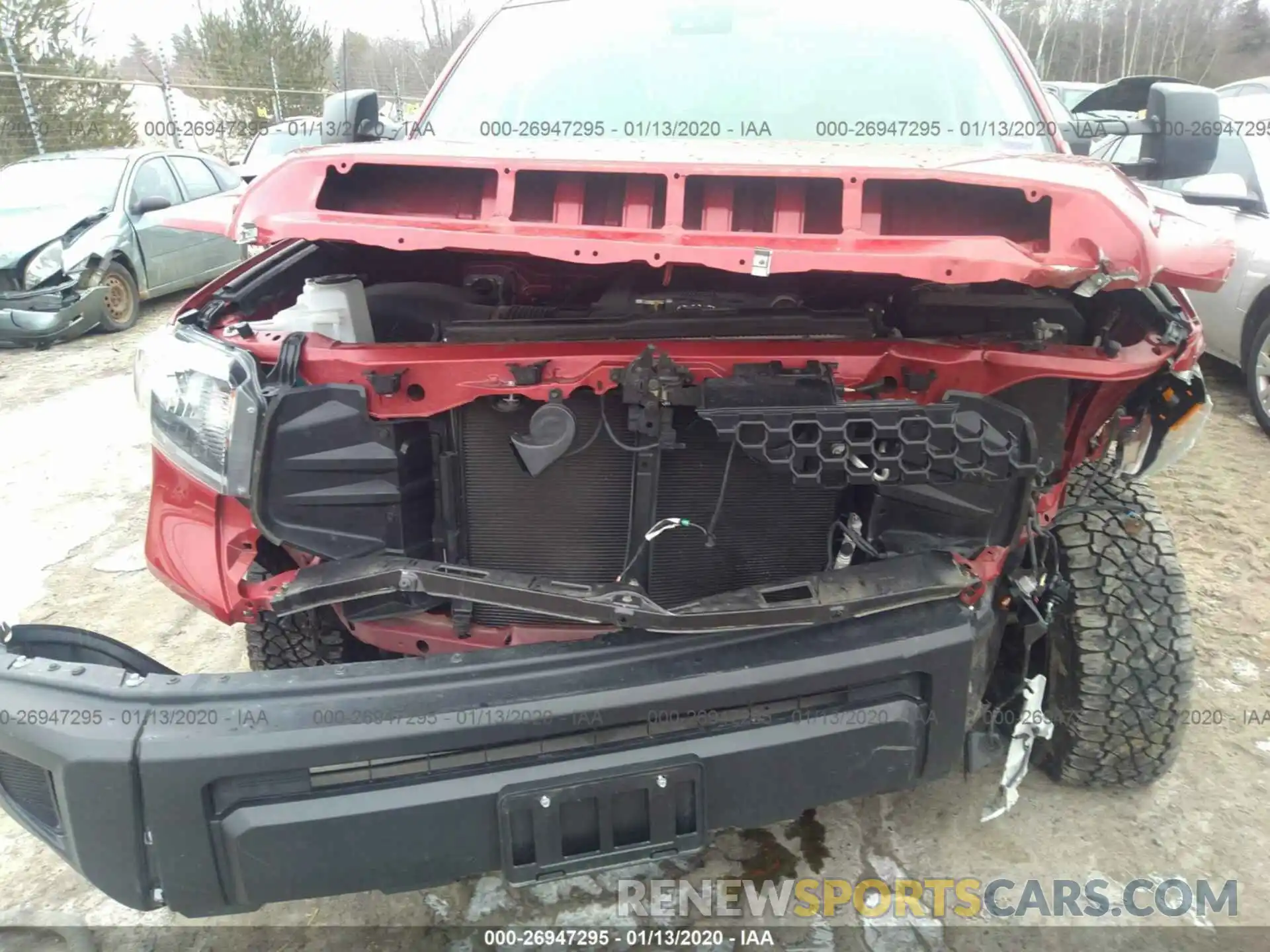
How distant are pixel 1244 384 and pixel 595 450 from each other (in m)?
5.31

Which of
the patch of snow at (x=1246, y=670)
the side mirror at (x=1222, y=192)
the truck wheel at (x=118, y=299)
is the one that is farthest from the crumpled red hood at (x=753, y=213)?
the truck wheel at (x=118, y=299)

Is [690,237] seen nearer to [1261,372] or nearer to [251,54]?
[1261,372]

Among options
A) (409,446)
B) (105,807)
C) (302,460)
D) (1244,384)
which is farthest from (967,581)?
(1244,384)

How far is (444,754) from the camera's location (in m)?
1.48

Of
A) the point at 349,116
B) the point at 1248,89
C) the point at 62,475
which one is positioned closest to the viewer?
the point at 349,116

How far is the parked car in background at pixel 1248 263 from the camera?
180 inches

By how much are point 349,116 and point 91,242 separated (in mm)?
5243

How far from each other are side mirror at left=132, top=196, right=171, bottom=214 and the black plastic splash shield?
644 cm

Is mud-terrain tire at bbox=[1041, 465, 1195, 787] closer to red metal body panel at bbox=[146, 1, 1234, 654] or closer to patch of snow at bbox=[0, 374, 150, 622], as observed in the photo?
red metal body panel at bbox=[146, 1, 1234, 654]

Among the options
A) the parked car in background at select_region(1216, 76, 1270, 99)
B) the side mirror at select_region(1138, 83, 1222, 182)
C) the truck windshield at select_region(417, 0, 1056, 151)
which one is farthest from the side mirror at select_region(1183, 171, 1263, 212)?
the truck windshield at select_region(417, 0, 1056, 151)

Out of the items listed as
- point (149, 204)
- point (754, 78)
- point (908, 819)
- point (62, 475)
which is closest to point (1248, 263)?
point (754, 78)

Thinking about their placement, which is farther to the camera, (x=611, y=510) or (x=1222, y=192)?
(x=1222, y=192)

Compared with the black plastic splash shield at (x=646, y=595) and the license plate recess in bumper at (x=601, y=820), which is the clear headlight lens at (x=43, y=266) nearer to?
the black plastic splash shield at (x=646, y=595)

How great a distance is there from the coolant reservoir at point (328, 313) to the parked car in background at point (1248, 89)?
215 inches
